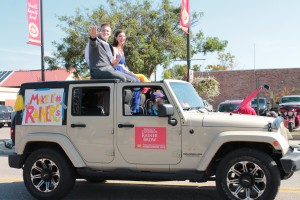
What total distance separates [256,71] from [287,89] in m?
3.73

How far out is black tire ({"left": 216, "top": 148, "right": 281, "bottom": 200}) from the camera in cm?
550

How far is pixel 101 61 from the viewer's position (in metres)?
6.81

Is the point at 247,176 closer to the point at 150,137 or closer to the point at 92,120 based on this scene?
the point at 150,137

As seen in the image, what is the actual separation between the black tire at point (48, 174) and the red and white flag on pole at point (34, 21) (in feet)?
31.0

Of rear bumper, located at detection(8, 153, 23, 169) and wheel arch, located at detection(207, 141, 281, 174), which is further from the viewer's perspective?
rear bumper, located at detection(8, 153, 23, 169)

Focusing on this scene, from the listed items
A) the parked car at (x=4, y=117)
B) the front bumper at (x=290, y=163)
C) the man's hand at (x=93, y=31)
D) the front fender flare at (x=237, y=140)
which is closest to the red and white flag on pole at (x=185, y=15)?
the man's hand at (x=93, y=31)

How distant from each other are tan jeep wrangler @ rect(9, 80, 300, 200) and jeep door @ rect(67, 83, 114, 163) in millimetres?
14

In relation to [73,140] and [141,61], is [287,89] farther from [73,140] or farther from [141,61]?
[73,140]

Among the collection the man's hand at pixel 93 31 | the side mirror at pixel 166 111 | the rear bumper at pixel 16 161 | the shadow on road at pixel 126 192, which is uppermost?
the man's hand at pixel 93 31

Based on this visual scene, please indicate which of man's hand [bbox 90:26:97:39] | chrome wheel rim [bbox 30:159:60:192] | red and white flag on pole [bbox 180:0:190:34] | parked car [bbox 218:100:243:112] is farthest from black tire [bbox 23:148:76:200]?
parked car [bbox 218:100:243:112]

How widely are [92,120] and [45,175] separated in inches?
44.9

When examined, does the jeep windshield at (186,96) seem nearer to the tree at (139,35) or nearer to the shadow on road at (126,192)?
the shadow on road at (126,192)

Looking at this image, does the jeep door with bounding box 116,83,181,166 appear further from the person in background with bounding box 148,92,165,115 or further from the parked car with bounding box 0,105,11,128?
the parked car with bounding box 0,105,11,128

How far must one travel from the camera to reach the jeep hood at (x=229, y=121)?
222 inches
